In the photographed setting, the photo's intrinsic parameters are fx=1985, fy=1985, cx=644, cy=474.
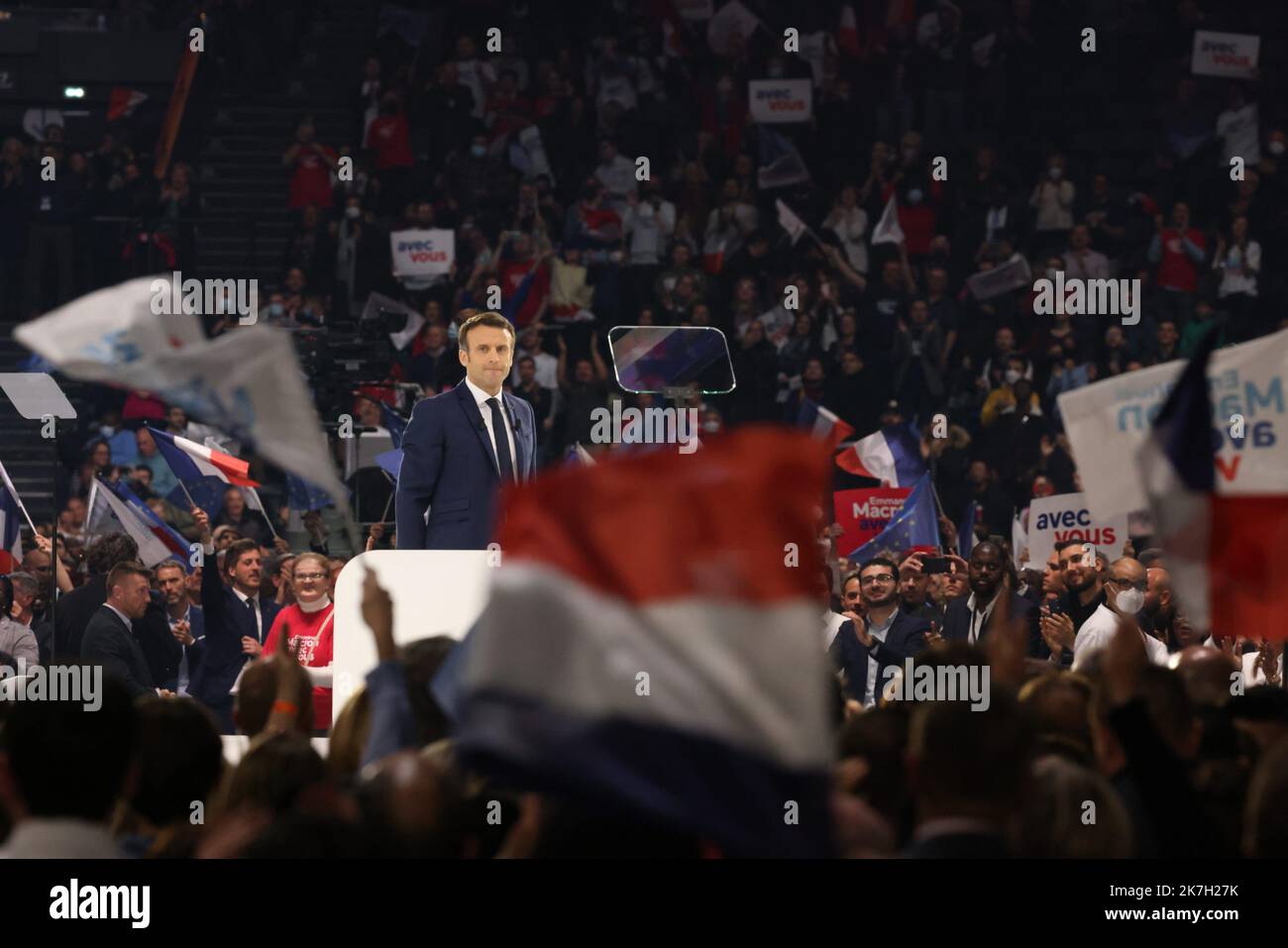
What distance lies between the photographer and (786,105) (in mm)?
18250

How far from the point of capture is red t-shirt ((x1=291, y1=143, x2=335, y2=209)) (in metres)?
17.6

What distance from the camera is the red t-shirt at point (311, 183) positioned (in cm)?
1762

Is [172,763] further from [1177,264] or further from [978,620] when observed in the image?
[1177,264]

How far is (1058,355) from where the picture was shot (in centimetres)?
1602

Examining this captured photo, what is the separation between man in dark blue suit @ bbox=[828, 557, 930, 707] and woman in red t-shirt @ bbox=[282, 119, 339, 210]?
9.31 metres

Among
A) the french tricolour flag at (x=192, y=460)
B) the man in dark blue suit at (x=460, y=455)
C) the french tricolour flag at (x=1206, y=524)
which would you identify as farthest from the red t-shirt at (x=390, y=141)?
the french tricolour flag at (x=1206, y=524)

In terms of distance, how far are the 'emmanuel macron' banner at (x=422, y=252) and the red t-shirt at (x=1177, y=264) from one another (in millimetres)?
6114

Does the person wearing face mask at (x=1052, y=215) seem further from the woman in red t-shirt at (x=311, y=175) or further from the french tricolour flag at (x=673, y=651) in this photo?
the french tricolour flag at (x=673, y=651)

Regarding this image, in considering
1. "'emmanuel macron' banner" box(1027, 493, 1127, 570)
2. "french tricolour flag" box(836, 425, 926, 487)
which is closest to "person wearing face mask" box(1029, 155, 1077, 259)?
"french tricolour flag" box(836, 425, 926, 487)

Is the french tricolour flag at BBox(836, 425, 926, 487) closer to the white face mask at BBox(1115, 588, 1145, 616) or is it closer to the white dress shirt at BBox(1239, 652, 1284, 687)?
the white face mask at BBox(1115, 588, 1145, 616)

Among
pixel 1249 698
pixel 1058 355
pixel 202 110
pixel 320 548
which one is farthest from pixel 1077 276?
pixel 1249 698

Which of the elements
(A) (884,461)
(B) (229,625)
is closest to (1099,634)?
(A) (884,461)

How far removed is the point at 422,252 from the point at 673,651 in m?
14.5
